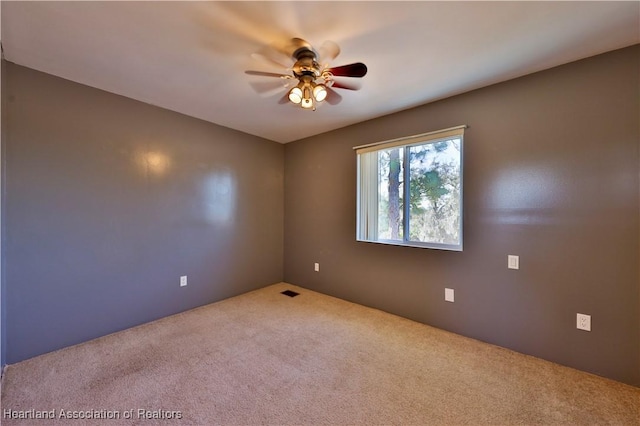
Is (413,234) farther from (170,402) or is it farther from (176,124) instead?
(176,124)

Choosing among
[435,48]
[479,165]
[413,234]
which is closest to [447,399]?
[413,234]

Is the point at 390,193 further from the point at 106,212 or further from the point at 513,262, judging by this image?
the point at 106,212

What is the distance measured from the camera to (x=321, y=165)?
12.4 feet

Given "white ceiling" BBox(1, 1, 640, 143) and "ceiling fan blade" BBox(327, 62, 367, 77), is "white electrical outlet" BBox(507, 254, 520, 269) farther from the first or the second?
"ceiling fan blade" BBox(327, 62, 367, 77)

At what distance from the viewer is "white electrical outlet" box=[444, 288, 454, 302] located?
2.60 metres

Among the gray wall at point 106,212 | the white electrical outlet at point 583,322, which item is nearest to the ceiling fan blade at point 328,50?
the gray wall at point 106,212

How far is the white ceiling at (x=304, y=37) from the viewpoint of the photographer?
151 cm

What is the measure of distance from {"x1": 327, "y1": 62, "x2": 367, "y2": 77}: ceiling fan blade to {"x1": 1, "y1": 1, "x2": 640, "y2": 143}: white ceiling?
0.27 m

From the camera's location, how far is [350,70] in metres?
1.63

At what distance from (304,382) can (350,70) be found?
7.05 feet

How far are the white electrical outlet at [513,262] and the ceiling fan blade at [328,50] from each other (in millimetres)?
2210

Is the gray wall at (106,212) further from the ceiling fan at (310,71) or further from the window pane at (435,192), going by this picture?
the window pane at (435,192)

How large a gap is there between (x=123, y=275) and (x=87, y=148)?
127 cm

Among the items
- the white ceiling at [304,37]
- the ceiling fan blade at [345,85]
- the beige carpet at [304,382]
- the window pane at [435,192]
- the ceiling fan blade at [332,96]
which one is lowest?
the beige carpet at [304,382]
